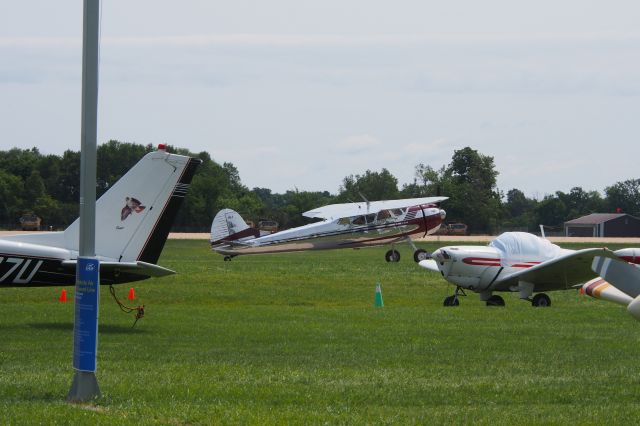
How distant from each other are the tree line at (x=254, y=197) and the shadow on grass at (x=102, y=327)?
66.8 m

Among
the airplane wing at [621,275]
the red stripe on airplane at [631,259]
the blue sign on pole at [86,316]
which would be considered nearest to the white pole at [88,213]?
the blue sign on pole at [86,316]

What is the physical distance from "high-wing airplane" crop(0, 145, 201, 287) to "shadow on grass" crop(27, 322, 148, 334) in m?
0.67

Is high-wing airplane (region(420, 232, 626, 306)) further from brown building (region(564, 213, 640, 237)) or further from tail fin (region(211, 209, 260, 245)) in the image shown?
brown building (region(564, 213, 640, 237))

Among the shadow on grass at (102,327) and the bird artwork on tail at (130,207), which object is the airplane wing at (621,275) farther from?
the bird artwork on tail at (130,207)

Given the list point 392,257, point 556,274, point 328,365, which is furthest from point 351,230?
point 328,365

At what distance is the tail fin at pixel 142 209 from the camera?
663 inches

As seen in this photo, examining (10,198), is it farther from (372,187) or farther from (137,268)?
(137,268)

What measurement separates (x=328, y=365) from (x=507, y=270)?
36.2ft

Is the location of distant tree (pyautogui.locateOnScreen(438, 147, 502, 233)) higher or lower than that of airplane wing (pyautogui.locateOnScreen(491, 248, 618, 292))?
higher

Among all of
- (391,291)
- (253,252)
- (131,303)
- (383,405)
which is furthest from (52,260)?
(253,252)

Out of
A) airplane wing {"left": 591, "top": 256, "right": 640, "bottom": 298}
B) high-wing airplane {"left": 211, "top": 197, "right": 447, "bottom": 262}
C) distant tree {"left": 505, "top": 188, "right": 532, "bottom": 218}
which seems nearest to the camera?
airplane wing {"left": 591, "top": 256, "right": 640, "bottom": 298}

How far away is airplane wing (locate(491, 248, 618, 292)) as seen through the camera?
69.5 ft

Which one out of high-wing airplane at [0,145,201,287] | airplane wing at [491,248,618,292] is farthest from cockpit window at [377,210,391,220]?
high-wing airplane at [0,145,201,287]

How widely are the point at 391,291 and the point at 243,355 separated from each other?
50.1 feet
